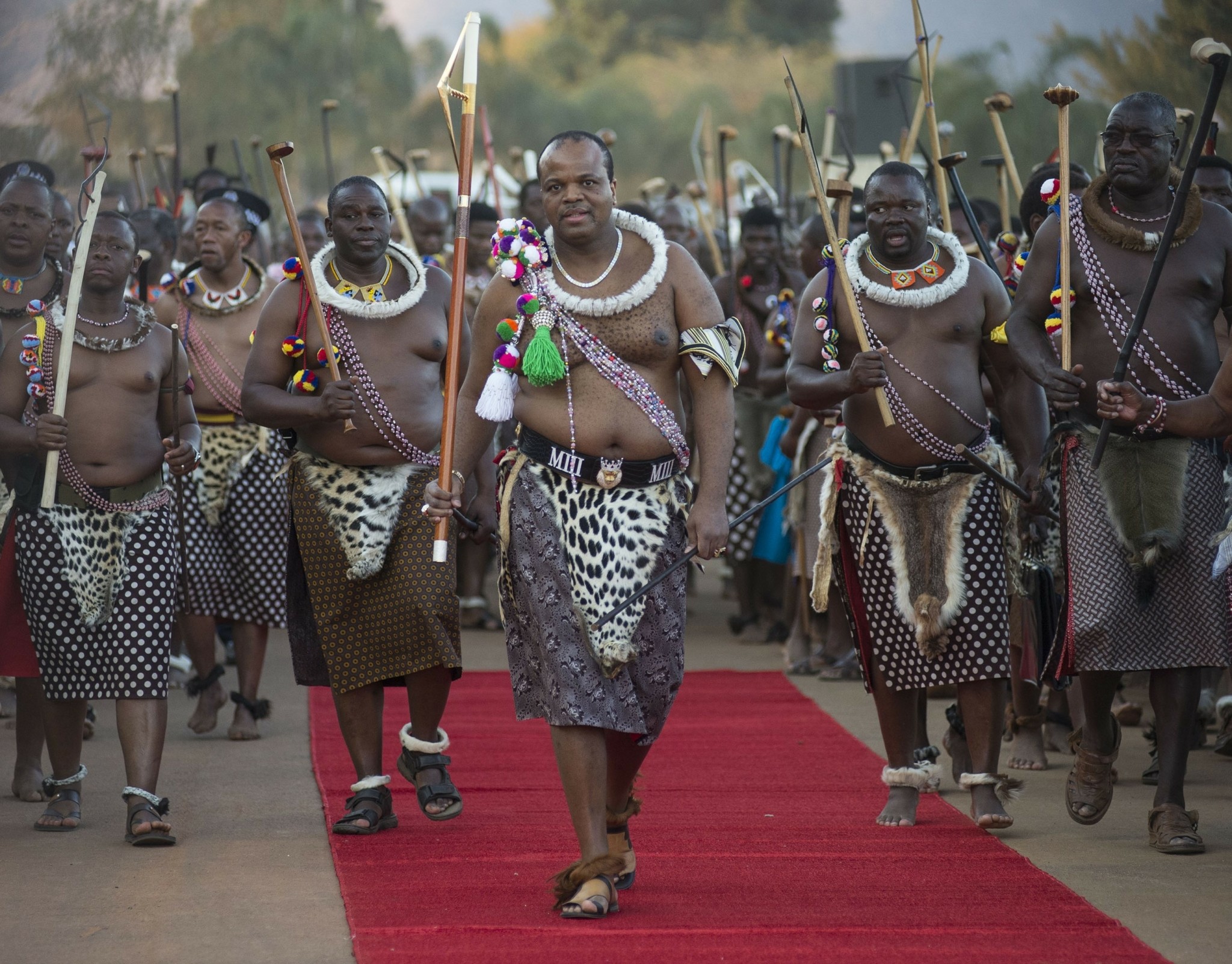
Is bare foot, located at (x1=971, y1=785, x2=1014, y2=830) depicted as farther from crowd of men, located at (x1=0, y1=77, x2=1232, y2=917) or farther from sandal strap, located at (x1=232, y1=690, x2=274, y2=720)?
sandal strap, located at (x1=232, y1=690, x2=274, y2=720)

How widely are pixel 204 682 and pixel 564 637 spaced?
3.57 meters

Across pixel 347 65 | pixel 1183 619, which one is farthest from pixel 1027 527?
pixel 347 65

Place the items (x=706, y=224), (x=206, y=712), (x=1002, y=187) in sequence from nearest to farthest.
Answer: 1. (x=206, y=712)
2. (x=1002, y=187)
3. (x=706, y=224)

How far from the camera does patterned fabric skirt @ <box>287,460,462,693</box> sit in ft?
19.0

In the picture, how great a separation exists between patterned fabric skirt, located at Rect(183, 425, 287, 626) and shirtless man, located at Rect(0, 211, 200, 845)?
186 cm

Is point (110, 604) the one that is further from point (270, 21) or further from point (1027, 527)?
point (270, 21)

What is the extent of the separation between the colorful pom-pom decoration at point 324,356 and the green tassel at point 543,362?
52.9 inches

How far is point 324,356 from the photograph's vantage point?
5918 millimetres

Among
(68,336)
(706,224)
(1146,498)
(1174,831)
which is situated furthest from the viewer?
(706,224)

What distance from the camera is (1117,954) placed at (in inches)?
165

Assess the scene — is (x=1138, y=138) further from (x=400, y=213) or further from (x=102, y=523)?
(x=400, y=213)

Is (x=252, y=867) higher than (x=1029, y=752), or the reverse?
(x=252, y=867)

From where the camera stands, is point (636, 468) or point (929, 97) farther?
point (929, 97)

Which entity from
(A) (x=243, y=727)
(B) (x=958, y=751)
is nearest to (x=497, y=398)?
(B) (x=958, y=751)
